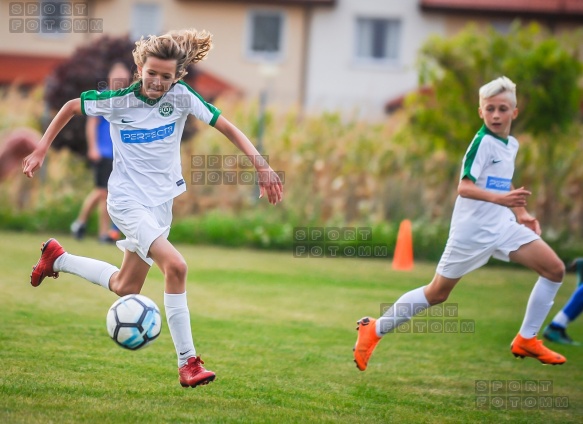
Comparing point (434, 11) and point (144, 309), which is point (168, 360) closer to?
point (144, 309)

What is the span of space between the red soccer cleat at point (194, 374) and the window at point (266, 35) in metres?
24.2

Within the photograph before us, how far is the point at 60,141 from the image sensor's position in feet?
46.6

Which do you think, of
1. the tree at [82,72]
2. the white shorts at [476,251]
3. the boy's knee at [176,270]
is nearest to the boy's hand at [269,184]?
the boy's knee at [176,270]

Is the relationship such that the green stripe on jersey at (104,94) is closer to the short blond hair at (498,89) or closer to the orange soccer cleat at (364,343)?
the orange soccer cleat at (364,343)

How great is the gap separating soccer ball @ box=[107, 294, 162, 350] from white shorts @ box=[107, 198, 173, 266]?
0.37 meters

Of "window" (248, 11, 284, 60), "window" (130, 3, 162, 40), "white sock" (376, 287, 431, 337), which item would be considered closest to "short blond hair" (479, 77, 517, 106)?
"white sock" (376, 287, 431, 337)

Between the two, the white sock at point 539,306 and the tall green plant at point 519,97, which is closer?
the white sock at point 539,306

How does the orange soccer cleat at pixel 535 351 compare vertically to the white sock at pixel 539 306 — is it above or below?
below

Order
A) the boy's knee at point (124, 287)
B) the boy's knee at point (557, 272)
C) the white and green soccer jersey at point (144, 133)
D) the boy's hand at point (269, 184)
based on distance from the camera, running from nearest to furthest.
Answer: the boy's hand at point (269, 184) < the white and green soccer jersey at point (144, 133) < the boy's knee at point (124, 287) < the boy's knee at point (557, 272)

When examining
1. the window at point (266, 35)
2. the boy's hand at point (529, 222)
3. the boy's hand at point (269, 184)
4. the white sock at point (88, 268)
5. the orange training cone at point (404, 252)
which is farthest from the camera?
the window at point (266, 35)

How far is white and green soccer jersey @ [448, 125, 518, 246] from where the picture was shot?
18.7ft

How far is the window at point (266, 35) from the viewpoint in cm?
2830

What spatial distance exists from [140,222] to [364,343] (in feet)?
5.69

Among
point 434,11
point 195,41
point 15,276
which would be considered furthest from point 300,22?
point 195,41
